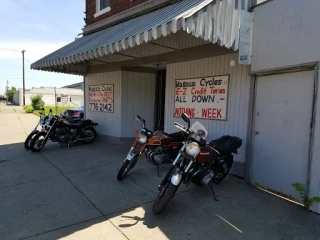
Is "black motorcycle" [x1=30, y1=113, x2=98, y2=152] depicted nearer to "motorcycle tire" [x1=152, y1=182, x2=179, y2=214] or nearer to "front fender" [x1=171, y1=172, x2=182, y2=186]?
"motorcycle tire" [x1=152, y1=182, x2=179, y2=214]

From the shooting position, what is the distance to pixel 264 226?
3.29 m

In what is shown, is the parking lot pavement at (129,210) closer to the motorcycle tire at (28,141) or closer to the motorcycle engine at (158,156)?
the motorcycle engine at (158,156)

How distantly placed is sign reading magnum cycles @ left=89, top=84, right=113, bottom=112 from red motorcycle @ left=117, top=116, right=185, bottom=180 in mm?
4144

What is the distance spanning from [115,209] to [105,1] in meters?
8.25

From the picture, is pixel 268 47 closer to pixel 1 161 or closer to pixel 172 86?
pixel 172 86

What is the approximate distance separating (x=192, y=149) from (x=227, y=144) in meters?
1.32

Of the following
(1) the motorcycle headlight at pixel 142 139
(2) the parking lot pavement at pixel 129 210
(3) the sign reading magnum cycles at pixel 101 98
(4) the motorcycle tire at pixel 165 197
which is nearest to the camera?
(2) the parking lot pavement at pixel 129 210

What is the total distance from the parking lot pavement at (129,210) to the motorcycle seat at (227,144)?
0.73m

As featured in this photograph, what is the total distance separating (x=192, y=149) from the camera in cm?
349

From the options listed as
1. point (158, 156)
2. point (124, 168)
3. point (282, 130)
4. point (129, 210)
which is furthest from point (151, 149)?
point (282, 130)

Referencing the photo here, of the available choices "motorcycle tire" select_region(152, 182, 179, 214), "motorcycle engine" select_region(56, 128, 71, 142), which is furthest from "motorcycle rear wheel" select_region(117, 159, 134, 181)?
"motorcycle engine" select_region(56, 128, 71, 142)

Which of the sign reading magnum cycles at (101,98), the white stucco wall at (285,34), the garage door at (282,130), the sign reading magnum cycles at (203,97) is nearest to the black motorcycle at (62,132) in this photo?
the sign reading magnum cycles at (101,98)

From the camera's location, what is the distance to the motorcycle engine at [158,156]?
4852 millimetres

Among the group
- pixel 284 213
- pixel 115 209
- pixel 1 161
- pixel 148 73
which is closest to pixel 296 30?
pixel 284 213
